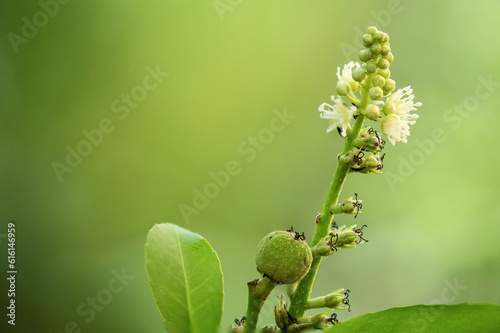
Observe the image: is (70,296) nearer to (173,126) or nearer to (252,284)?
(173,126)

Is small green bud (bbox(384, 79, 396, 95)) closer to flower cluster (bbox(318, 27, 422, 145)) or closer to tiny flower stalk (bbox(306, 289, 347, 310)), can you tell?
flower cluster (bbox(318, 27, 422, 145))

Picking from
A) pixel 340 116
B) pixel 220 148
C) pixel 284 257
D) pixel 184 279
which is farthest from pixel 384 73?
pixel 220 148

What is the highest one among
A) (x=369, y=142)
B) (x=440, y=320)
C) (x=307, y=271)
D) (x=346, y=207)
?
(x=369, y=142)

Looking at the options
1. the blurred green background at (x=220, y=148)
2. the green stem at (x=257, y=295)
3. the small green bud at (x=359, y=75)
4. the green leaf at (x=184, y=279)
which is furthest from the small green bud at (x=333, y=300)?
the blurred green background at (x=220, y=148)

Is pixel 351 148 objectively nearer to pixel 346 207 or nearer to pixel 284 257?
pixel 346 207

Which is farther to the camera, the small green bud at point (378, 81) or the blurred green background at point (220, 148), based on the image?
the blurred green background at point (220, 148)

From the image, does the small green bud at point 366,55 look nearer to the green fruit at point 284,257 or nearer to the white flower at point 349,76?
the white flower at point 349,76
